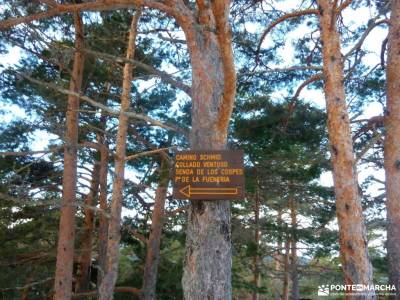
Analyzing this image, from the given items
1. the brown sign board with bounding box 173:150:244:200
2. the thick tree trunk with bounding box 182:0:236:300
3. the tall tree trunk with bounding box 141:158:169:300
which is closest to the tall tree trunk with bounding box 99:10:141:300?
the thick tree trunk with bounding box 182:0:236:300

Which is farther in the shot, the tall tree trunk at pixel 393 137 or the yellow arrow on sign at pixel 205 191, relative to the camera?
the tall tree trunk at pixel 393 137

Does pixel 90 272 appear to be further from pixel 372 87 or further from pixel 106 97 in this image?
pixel 372 87

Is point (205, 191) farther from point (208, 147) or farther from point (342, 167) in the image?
point (342, 167)

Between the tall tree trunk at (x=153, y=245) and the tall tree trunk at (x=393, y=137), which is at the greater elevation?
the tall tree trunk at (x=393, y=137)

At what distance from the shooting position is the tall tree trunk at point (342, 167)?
502 centimetres

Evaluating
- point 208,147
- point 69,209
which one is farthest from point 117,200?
point 208,147

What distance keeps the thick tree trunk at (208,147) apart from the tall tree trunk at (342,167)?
6.63 ft

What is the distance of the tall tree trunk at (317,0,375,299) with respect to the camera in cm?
502

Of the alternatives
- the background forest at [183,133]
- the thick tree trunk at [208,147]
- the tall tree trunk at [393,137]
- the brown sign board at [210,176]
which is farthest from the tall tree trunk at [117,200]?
the tall tree trunk at [393,137]

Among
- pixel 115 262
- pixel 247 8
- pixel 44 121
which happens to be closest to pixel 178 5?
pixel 247 8

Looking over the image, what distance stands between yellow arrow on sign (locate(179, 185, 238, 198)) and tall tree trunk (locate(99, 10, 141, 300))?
3531 millimetres

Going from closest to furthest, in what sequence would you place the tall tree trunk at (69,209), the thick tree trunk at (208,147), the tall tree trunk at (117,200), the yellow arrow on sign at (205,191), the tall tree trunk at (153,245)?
1. the thick tree trunk at (208,147)
2. the yellow arrow on sign at (205,191)
3. the tall tree trunk at (117,200)
4. the tall tree trunk at (69,209)
5. the tall tree trunk at (153,245)

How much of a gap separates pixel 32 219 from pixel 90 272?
2638 mm

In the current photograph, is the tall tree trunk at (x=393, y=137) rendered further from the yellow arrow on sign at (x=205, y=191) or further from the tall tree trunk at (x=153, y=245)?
the tall tree trunk at (x=153, y=245)
